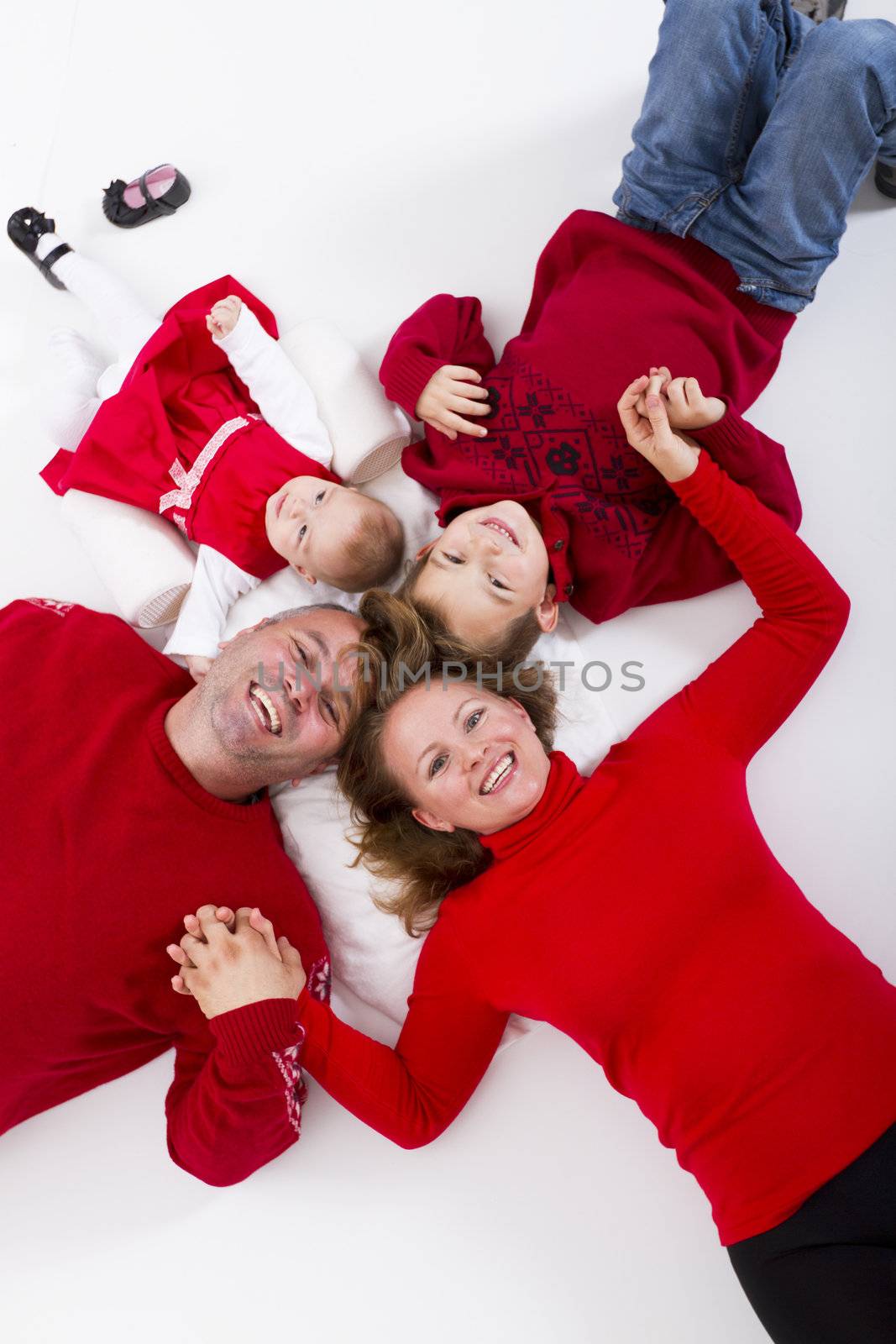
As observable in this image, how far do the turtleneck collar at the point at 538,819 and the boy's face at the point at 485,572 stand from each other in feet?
0.86

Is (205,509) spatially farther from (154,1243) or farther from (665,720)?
(154,1243)

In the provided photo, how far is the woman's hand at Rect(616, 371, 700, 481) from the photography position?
1485mm

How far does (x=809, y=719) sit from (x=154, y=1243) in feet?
4.60

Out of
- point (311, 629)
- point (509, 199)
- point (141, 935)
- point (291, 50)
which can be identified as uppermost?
point (291, 50)

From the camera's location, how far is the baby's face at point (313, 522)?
1.57 metres

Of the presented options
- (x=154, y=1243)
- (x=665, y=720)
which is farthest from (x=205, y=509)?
(x=154, y=1243)

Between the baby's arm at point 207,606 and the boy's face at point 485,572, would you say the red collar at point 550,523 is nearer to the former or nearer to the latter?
the boy's face at point 485,572

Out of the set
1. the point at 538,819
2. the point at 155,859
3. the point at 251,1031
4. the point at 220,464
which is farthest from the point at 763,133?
the point at 251,1031

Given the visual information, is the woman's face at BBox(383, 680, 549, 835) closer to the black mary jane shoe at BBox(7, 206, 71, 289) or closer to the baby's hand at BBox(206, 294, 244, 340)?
the baby's hand at BBox(206, 294, 244, 340)

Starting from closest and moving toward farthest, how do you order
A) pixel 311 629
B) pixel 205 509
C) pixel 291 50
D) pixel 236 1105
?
pixel 236 1105 → pixel 311 629 → pixel 205 509 → pixel 291 50

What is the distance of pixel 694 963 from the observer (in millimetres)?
1273

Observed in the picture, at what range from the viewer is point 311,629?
145 cm

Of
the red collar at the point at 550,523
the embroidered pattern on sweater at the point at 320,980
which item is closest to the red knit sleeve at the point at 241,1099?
the embroidered pattern on sweater at the point at 320,980

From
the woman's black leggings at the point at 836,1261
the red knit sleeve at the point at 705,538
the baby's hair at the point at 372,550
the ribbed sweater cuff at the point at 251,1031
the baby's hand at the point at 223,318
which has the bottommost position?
the woman's black leggings at the point at 836,1261
